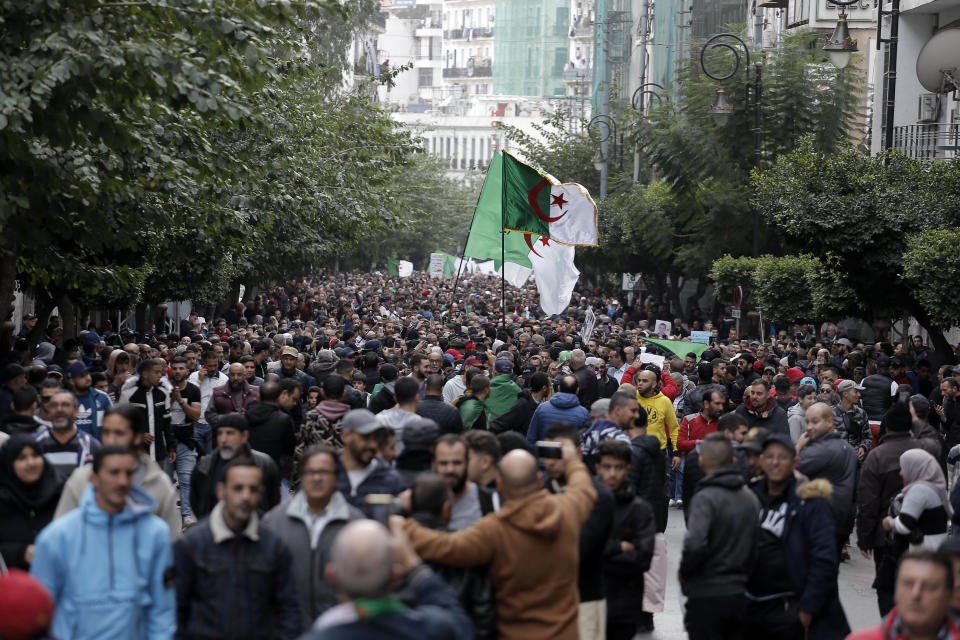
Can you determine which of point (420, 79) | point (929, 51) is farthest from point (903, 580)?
point (420, 79)

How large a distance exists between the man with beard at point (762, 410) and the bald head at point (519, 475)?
16.2 feet

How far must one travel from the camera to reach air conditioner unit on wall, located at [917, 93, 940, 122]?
2633cm

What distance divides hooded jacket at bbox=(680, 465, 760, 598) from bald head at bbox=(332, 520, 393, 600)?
109 inches

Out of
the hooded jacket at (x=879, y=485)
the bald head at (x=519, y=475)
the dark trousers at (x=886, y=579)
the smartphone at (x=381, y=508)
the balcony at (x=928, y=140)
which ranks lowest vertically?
the dark trousers at (x=886, y=579)

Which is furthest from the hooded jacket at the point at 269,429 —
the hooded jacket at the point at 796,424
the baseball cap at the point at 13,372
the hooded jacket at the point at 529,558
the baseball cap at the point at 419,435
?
the hooded jacket at the point at 796,424

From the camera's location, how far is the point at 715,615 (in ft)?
20.1

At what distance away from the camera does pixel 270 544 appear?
16.5 feet

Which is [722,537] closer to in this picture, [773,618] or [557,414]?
[773,618]

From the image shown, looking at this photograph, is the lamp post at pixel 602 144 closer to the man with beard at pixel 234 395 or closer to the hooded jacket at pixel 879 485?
the man with beard at pixel 234 395

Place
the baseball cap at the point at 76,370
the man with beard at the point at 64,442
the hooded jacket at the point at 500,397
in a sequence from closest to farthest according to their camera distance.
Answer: the man with beard at the point at 64,442, the baseball cap at the point at 76,370, the hooded jacket at the point at 500,397

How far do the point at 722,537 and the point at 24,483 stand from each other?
3.22m

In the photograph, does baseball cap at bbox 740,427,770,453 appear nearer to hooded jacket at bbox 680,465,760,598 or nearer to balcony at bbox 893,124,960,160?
hooded jacket at bbox 680,465,760,598

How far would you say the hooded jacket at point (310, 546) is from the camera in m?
5.38

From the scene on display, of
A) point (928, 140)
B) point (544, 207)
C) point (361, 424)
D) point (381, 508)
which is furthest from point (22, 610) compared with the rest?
point (928, 140)
